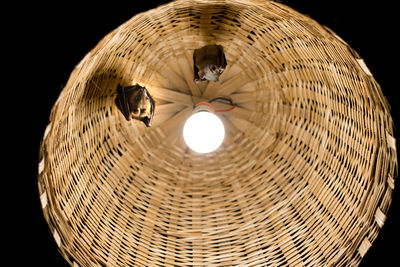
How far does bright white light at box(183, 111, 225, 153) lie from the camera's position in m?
0.96

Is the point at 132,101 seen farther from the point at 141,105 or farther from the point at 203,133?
the point at 203,133

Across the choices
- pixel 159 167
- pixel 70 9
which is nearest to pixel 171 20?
pixel 70 9

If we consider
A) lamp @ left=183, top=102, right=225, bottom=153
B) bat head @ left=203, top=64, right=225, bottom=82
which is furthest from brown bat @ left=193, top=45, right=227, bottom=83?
lamp @ left=183, top=102, right=225, bottom=153

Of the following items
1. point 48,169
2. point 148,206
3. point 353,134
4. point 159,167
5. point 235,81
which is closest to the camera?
point 48,169

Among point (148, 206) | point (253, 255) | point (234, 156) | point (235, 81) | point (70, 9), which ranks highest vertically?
point (70, 9)

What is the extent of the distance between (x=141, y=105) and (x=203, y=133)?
180mm

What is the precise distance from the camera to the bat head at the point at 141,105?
0.94 meters

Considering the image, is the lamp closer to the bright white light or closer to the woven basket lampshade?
the bright white light

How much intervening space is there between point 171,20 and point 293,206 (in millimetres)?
551

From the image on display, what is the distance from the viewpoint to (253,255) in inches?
34.3

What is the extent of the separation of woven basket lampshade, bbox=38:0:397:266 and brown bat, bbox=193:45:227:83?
2.4 inches

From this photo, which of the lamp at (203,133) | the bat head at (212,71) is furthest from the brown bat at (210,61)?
the lamp at (203,133)

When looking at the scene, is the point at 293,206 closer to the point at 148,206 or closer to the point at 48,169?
the point at 148,206

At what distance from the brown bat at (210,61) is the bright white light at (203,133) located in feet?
0.40
